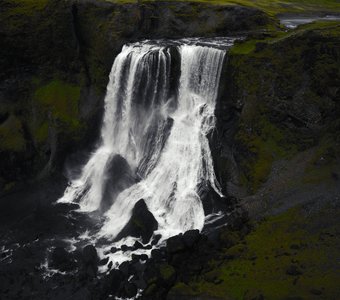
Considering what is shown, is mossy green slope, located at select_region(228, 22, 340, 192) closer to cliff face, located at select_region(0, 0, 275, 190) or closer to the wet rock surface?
the wet rock surface

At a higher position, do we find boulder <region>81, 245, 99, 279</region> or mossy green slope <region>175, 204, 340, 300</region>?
mossy green slope <region>175, 204, 340, 300</region>

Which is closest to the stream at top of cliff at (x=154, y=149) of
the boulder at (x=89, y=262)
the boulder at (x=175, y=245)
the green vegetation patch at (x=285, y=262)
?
the boulder at (x=89, y=262)

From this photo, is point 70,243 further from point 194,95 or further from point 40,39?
point 40,39

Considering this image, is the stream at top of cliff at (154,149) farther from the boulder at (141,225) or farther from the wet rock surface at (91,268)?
the wet rock surface at (91,268)

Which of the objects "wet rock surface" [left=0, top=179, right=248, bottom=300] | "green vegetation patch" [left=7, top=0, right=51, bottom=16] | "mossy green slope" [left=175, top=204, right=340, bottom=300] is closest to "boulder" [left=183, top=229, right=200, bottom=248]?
"wet rock surface" [left=0, top=179, right=248, bottom=300]

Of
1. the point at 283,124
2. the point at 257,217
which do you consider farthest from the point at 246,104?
the point at 257,217

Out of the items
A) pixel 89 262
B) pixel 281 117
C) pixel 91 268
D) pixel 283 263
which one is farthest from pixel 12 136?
pixel 283 263
